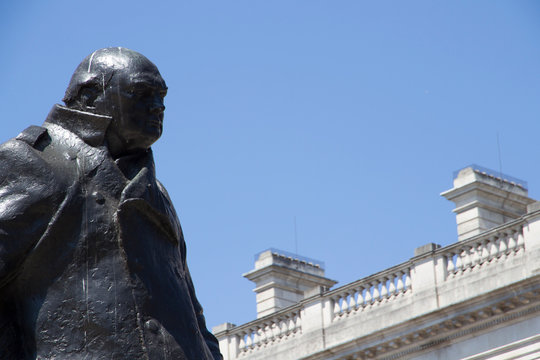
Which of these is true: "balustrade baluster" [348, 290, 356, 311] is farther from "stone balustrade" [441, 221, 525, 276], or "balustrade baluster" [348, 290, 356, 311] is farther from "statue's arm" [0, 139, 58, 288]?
"statue's arm" [0, 139, 58, 288]

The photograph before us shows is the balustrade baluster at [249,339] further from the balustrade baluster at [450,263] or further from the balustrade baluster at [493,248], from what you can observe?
the balustrade baluster at [493,248]

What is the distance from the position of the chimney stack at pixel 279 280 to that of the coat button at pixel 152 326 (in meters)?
31.3

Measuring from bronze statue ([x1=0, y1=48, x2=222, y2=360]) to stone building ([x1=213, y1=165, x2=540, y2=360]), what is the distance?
2288 cm

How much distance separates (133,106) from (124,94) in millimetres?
50

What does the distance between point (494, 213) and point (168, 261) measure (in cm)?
2955

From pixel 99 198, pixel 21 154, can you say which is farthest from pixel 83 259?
pixel 21 154

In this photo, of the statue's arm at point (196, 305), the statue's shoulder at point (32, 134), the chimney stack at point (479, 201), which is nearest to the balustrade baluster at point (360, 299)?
the chimney stack at point (479, 201)

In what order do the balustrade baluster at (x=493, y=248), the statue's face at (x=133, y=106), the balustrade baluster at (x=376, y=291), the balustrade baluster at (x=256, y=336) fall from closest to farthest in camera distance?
1. the statue's face at (x=133, y=106)
2. the balustrade baluster at (x=493, y=248)
3. the balustrade baluster at (x=376, y=291)
4. the balustrade baluster at (x=256, y=336)

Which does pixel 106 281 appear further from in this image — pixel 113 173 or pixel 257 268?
pixel 257 268

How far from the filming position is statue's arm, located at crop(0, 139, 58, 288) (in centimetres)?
482

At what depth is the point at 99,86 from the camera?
201 inches

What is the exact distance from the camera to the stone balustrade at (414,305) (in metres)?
27.9

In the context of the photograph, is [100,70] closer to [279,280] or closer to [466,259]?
[466,259]

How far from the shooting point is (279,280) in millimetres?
36938
